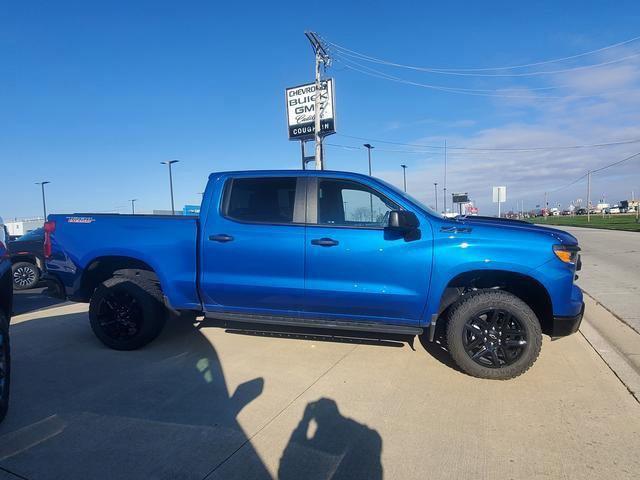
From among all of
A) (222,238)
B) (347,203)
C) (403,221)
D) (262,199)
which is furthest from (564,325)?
(222,238)

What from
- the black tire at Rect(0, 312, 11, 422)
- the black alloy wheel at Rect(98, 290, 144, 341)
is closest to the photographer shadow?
the black tire at Rect(0, 312, 11, 422)

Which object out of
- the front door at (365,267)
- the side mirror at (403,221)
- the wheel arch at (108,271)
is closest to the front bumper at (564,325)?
the front door at (365,267)

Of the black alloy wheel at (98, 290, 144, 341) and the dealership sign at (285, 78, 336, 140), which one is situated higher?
the dealership sign at (285, 78, 336, 140)

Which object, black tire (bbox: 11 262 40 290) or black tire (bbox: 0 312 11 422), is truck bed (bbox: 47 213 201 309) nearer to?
black tire (bbox: 0 312 11 422)

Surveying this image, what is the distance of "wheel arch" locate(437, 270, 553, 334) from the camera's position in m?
4.22

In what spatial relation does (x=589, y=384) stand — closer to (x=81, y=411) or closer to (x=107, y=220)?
(x=81, y=411)

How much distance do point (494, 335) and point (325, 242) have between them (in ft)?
6.00

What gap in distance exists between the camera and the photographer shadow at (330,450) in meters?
2.79

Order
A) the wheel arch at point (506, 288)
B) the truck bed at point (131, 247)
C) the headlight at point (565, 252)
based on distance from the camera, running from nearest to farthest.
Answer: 1. the headlight at point (565, 252)
2. the wheel arch at point (506, 288)
3. the truck bed at point (131, 247)

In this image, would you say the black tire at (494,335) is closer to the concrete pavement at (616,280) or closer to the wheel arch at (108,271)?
the concrete pavement at (616,280)

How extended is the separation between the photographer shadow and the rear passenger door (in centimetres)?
134

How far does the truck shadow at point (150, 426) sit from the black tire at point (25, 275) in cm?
777

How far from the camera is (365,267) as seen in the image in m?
4.32

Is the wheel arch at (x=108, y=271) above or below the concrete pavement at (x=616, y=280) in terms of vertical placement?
above
